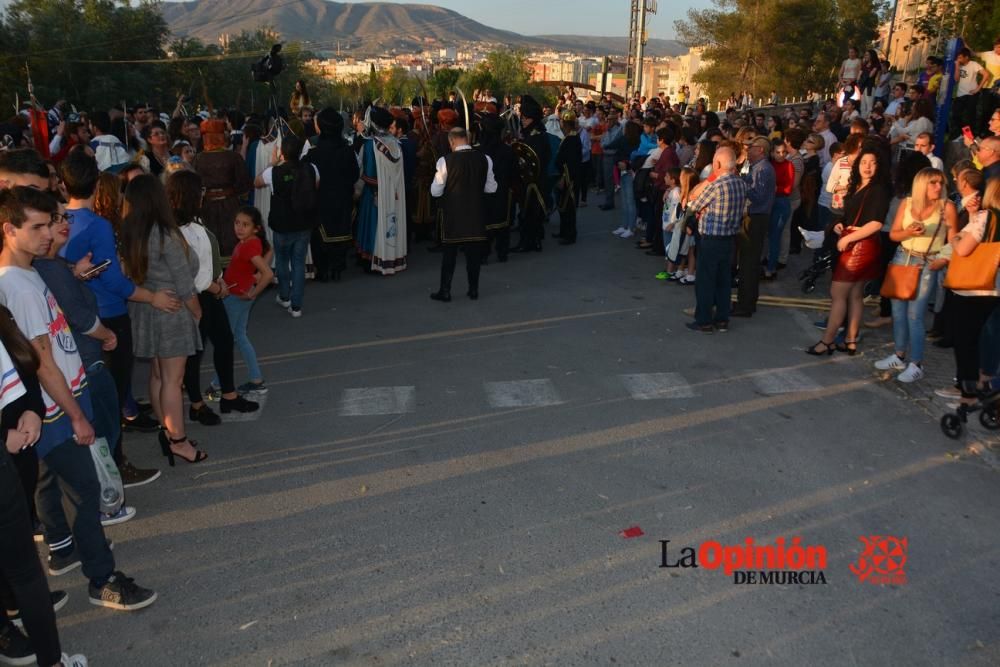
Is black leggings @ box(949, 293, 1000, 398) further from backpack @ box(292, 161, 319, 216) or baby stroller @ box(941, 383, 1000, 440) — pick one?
backpack @ box(292, 161, 319, 216)

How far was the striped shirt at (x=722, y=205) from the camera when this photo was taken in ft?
25.6

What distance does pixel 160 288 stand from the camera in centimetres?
476

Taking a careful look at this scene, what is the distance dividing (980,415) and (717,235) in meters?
3.04

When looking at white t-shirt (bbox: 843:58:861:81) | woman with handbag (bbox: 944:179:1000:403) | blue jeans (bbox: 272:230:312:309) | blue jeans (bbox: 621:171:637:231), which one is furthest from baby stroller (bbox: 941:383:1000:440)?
white t-shirt (bbox: 843:58:861:81)

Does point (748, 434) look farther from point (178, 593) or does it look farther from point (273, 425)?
point (178, 593)

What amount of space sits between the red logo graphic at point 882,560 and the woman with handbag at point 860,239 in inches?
134

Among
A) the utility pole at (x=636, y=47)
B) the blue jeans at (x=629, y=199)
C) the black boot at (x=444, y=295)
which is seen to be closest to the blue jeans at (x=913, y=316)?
the black boot at (x=444, y=295)

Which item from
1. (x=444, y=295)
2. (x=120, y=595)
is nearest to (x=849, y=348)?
(x=444, y=295)

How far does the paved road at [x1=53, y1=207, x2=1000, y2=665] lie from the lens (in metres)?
3.50

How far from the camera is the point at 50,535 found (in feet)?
13.0

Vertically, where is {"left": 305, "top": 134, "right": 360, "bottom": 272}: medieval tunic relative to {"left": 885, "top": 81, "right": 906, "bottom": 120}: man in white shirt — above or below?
below

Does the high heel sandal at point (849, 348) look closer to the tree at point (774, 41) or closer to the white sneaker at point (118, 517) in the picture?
the white sneaker at point (118, 517)

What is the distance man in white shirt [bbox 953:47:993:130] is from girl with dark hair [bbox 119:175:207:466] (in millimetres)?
11809

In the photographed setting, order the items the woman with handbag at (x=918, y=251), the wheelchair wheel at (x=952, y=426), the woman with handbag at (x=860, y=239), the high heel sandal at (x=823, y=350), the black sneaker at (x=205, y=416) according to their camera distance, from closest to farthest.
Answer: the wheelchair wheel at (x=952, y=426)
the black sneaker at (x=205, y=416)
the woman with handbag at (x=918, y=251)
the woman with handbag at (x=860, y=239)
the high heel sandal at (x=823, y=350)
